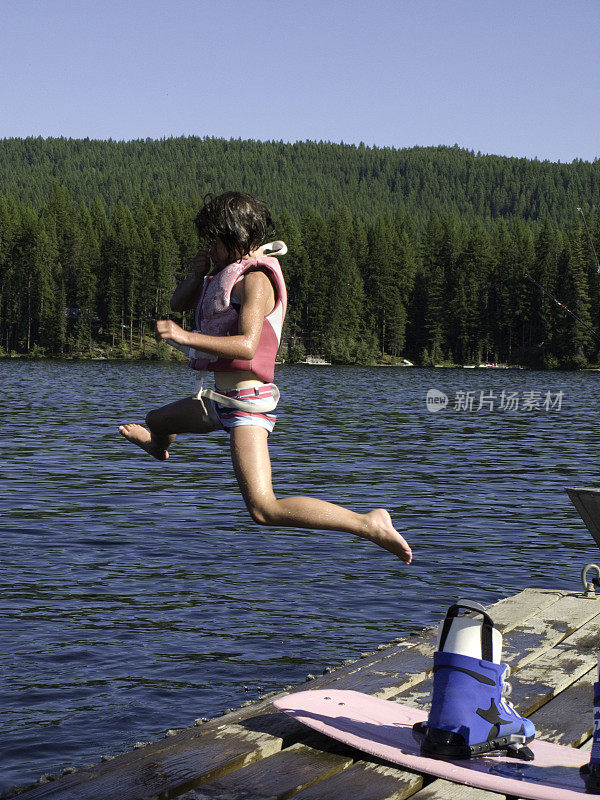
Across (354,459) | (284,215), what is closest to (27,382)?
(354,459)

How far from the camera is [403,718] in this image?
18.9 feet

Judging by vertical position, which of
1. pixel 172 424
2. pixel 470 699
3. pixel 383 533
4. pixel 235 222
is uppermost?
pixel 235 222

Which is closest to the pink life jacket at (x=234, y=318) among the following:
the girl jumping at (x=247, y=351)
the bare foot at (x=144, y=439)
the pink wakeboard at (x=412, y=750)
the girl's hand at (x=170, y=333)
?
the girl jumping at (x=247, y=351)

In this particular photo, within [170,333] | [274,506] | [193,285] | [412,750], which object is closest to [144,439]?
[193,285]

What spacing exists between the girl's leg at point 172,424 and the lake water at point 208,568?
10.5 feet

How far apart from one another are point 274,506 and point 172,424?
851mm

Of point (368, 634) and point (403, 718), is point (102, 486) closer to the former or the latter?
point (368, 634)

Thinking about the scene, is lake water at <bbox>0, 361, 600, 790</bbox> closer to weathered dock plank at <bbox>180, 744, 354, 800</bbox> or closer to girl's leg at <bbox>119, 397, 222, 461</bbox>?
girl's leg at <bbox>119, 397, 222, 461</bbox>

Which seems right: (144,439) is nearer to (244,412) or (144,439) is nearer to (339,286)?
(244,412)

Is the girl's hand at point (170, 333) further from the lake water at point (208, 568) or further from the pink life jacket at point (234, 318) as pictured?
the lake water at point (208, 568)

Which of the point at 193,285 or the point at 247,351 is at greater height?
the point at 193,285

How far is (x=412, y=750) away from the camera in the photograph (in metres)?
5.24

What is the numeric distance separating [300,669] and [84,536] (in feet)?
23.1

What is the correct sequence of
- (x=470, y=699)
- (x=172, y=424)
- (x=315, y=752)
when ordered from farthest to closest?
1. (x=172, y=424)
2. (x=315, y=752)
3. (x=470, y=699)
